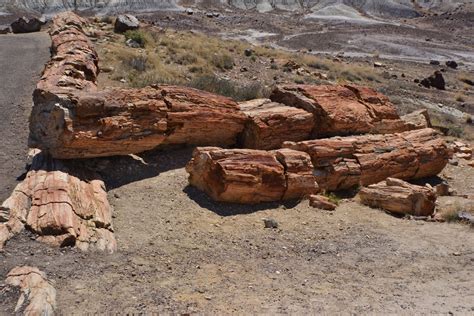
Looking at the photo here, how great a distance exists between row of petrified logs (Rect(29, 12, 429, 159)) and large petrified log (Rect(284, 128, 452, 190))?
60 centimetres

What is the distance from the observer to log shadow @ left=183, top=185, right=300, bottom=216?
831 centimetres

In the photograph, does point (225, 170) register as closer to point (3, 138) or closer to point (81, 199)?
point (81, 199)

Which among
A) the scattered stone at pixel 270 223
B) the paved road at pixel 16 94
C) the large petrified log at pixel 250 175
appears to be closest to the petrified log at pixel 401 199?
the large petrified log at pixel 250 175

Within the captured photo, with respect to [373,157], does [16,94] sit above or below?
below

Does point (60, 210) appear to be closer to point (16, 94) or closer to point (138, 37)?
point (16, 94)

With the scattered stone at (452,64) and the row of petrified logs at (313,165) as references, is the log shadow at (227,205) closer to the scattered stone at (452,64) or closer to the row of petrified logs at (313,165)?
the row of petrified logs at (313,165)

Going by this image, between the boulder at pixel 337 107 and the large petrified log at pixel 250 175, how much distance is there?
6.46 ft

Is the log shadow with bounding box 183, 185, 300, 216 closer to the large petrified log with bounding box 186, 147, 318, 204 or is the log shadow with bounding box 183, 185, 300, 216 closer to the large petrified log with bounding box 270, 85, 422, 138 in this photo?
the large petrified log with bounding box 186, 147, 318, 204

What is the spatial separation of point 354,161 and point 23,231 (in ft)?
21.0

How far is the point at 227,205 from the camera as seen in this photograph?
8.45 m

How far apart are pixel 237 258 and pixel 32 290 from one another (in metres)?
2.71

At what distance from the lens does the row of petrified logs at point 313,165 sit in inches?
333

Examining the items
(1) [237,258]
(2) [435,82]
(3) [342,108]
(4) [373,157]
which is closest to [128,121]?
(1) [237,258]

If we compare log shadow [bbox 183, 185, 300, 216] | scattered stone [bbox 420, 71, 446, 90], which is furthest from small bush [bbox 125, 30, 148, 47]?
scattered stone [bbox 420, 71, 446, 90]
